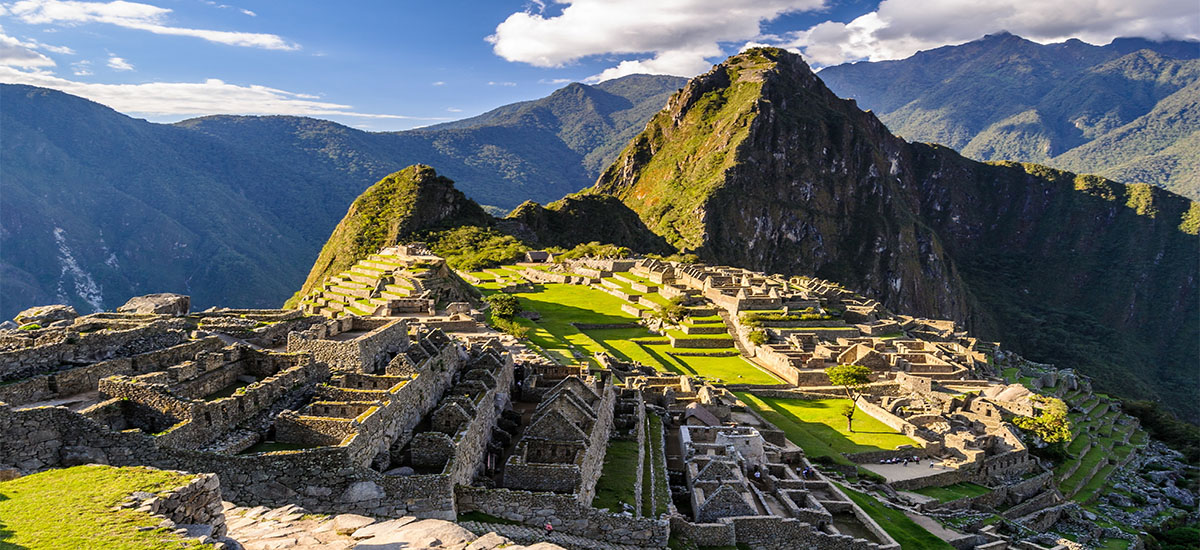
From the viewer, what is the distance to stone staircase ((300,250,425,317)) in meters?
42.2

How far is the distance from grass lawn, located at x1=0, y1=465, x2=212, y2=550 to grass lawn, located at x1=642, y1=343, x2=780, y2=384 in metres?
33.9

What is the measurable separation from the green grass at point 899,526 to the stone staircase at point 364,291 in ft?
92.4

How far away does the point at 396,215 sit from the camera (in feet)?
343

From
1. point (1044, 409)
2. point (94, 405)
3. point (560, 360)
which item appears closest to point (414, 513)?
point (94, 405)

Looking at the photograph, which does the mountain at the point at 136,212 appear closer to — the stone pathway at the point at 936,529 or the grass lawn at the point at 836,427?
the grass lawn at the point at 836,427

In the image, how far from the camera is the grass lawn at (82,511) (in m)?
7.69

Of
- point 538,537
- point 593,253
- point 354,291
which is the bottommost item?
point 538,537

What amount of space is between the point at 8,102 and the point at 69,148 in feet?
59.4

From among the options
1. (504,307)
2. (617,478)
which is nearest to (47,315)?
(617,478)

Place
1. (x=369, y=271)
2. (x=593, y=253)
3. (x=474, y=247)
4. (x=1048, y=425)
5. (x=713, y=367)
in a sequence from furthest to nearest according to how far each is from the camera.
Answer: (x=474, y=247)
(x=593, y=253)
(x=369, y=271)
(x=713, y=367)
(x=1048, y=425)

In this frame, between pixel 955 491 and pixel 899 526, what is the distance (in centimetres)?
903

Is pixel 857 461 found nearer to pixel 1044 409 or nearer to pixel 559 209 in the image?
pixel 1044 409

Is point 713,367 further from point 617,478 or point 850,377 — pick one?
point 617,478

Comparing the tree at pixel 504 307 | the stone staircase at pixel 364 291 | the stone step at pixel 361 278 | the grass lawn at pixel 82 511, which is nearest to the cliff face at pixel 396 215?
the stone step at pixel 361 278
